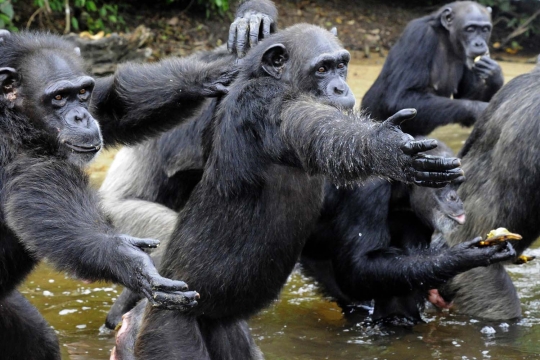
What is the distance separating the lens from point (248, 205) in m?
5.16

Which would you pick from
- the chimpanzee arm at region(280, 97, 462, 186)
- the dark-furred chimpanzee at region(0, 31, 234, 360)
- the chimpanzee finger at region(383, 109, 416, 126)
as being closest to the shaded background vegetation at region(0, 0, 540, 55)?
the dark-furred chimpanzee at region(0, 31, 234, 360)

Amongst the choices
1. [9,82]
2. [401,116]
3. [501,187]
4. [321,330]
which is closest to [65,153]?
[9,82]

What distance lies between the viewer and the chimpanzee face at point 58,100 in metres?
5.19

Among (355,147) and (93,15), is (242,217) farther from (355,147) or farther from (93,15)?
(93,15)

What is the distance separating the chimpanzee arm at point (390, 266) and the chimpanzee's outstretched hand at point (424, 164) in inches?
106

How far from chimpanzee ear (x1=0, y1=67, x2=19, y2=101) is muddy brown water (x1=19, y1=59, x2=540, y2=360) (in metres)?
2.03

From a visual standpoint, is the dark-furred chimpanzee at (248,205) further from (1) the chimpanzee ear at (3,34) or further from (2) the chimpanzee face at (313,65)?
(1) the chimpanzee ear at (3,34)

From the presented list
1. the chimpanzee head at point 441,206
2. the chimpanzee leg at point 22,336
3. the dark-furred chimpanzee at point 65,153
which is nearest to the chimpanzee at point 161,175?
the dark-furred chimpanzee at point 65,153

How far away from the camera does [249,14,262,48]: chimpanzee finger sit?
20.6 ft

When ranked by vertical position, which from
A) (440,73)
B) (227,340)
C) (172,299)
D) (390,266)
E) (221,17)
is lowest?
(221,17)

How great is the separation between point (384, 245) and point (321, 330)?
836 millimetres

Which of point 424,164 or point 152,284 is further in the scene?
point 152,284

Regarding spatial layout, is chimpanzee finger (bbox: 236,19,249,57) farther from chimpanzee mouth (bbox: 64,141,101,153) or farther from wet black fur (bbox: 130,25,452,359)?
chimpanzee mouth (bbox: 64,141,101,153)

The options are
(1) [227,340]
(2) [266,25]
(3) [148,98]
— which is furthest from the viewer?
(2) [266,25]
